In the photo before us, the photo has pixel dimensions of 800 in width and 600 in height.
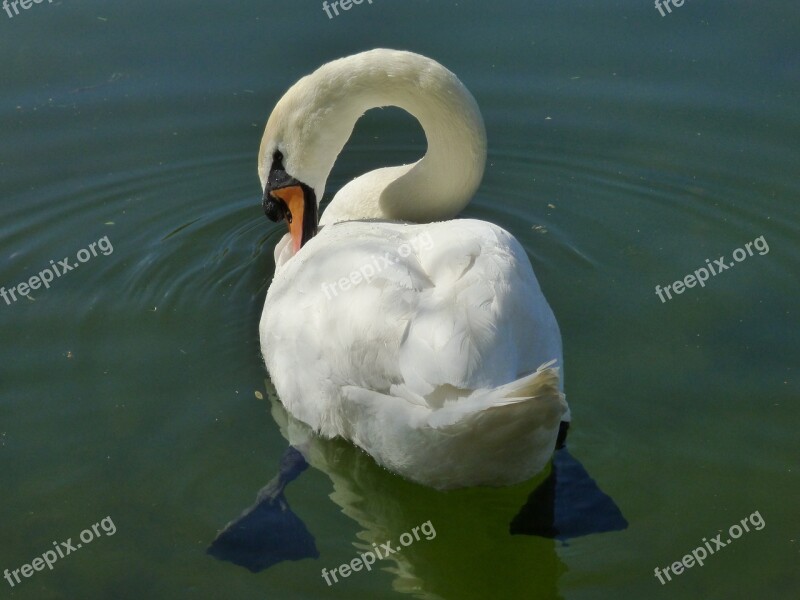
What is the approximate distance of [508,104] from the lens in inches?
369

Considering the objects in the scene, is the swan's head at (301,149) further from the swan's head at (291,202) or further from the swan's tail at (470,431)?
the swan's tail at (470,431)

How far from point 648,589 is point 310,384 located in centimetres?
191

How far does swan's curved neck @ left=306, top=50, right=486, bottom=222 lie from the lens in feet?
23.2

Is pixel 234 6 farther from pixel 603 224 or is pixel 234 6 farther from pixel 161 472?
pixel 161 472

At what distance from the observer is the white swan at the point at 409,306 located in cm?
509
